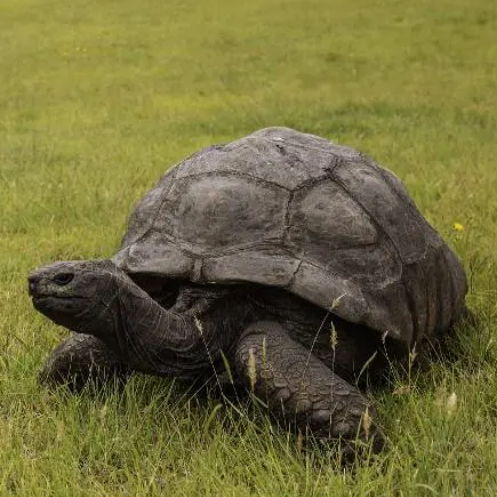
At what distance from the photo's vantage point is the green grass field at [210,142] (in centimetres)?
244

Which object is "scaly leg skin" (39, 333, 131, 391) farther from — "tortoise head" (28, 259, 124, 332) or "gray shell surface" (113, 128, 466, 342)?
"tortoise head" (28, 259, 124, 332)

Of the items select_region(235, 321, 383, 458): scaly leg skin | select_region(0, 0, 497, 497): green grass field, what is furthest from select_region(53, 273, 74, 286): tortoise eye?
select_region(235, 321, 383, 458): scaly leg skin

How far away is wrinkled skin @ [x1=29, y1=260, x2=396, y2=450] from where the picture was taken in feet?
7.75

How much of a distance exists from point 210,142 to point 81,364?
6.02 m

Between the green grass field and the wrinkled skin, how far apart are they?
5.3 inches

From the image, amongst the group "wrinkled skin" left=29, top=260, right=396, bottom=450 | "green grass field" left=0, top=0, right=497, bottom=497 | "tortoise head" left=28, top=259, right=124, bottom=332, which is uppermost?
"tortoise head" left=28, top=259, right=124, bottom=332

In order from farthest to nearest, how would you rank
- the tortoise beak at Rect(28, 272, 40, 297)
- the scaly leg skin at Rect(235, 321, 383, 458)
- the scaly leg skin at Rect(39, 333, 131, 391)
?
1. the scaly leg skin at Rect(39, 333, 131, 391)
2. the scaly leg skin at Rect(235, 321, 383, 458)
3. the tortoise beak at Rect(28, 272, 40, 297)

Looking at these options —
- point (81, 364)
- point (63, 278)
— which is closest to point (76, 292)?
point (63, 278)

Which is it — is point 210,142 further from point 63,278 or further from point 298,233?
point 63,278

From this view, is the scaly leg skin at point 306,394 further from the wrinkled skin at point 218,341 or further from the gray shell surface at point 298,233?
the gray shell surface at point 298,233

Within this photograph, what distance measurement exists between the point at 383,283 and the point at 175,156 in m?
5.35

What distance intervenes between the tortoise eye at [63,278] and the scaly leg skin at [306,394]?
651 mm

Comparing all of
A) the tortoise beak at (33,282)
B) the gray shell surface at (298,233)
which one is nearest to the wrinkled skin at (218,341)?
the tortoise beak at (33,282)

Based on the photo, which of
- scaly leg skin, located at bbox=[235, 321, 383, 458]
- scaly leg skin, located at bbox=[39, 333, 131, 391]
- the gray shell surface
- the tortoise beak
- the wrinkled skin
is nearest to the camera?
the tortoise beak
